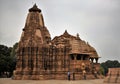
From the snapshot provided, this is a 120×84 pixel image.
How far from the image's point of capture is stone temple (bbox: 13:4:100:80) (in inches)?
1449

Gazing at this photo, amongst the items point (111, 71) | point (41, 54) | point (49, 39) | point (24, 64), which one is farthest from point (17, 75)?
point (111, 71)

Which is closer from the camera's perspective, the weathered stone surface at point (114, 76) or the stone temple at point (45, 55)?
the weathered stone surface at point (114, 76)

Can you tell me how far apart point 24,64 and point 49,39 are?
5.86m

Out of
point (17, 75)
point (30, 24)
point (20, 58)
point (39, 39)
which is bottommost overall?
point (17, 75)

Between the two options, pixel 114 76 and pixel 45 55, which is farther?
pixel 45 55

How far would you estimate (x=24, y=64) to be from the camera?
37.2 metres

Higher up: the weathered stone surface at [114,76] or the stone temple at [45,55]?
the stone temple at [45,55]

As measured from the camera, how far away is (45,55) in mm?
37719

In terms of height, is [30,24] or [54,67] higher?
[30,24]

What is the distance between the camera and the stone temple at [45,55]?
121 ft

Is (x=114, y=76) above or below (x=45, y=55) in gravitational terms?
below

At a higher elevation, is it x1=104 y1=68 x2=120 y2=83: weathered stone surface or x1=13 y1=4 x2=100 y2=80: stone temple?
x1=13 y1=4 x2=100 y2=80: stone temple

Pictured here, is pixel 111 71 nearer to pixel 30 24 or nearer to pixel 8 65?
pixel 30 24

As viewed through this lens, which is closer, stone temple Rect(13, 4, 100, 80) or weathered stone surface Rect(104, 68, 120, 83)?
weathered stone surface Rect(104, 68, 120, 83)
